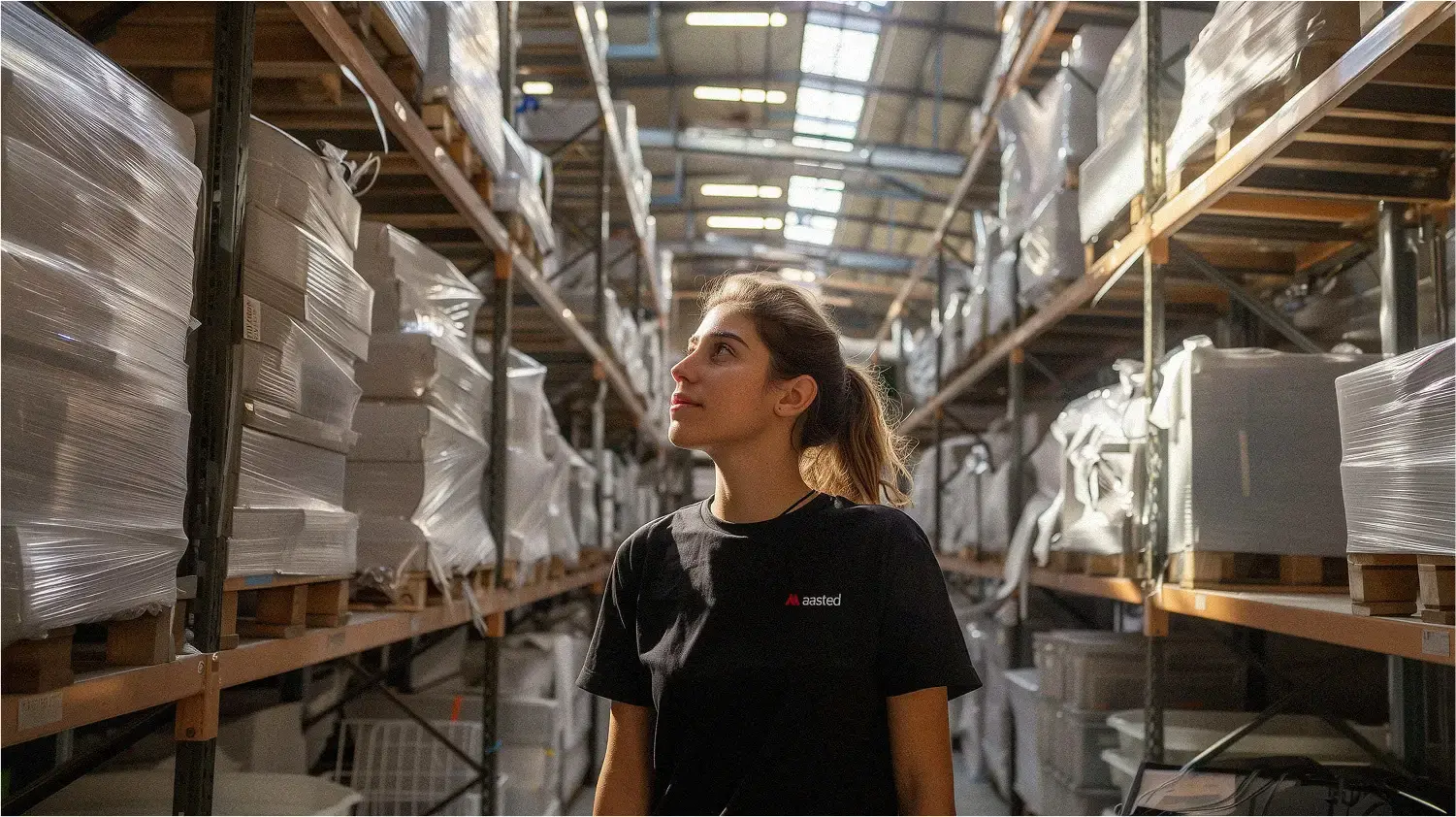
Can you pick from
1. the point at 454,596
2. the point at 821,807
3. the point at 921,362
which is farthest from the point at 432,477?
the point at 921,362

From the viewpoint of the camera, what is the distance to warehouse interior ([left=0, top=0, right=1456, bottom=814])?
2062mm

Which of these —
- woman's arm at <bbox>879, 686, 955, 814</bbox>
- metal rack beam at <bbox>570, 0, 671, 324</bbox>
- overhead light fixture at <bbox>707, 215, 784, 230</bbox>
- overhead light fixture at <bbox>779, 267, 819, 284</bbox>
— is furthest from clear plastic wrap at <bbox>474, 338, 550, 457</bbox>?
overhead light fixture at <bbox>779, 267, 819, 284</bbox>

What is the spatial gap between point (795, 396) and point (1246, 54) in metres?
2.39

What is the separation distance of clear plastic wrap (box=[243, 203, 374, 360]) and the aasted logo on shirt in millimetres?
1524

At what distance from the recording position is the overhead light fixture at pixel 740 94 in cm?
1387

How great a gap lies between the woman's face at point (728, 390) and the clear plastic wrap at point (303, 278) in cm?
113

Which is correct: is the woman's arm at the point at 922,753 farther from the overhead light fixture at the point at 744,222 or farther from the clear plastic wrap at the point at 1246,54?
the overhead light fixture at the point at 744,222

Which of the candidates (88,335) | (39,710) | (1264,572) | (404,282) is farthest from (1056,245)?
(39,710)

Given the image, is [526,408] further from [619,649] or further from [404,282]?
[619,649]

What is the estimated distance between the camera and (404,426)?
3936mm

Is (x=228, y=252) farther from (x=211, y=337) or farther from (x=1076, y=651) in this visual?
(x=1076, y=651)

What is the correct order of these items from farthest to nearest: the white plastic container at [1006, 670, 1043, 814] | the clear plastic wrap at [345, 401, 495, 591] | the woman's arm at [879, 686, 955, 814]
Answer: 1. the white plastic container at [1006, 670, 1043, 814]
2. the clear plastic wrap at [345, 401, 495, 591]
3. the woman's arm at [879, 686, 955, 814]

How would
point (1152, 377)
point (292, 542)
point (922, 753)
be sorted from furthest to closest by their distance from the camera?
point (1152, 377) → point (292, 542) → point (922, 753)

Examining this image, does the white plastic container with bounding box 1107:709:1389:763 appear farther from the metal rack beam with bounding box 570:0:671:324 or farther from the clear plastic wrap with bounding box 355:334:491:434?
the metal rack beam with bounding box 570:0:671:324
